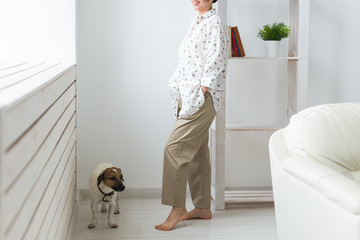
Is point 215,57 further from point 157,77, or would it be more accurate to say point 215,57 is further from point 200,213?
point 200,213

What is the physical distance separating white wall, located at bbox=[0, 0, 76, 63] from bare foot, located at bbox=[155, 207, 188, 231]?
3.78 ft

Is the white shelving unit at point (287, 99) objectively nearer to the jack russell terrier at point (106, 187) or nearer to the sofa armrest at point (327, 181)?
the jack russell terrier at point (106, 187)

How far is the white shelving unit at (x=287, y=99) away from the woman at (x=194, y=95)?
0.23 m

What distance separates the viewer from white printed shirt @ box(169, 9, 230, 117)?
9.60ft

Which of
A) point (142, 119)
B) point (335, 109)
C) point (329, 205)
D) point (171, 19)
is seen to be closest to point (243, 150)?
point (142, 119)

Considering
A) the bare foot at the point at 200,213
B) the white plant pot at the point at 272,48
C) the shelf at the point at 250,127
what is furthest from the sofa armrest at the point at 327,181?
the white plant pot at the point at 272,48

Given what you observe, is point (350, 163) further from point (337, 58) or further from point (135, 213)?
point (337, 58)

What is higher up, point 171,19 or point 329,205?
point 171,19

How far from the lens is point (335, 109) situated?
7.23 ft

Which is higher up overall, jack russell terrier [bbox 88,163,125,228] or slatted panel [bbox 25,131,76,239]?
slatted panel [bbox 25,131,76,239]

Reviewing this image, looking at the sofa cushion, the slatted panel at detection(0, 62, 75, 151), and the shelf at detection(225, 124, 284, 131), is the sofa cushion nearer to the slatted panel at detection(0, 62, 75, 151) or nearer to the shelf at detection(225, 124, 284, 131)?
the slatted panel at detection(0, 62, 75, 151)

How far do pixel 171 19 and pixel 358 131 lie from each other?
1873mm

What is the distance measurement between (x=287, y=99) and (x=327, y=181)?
6.46 feet

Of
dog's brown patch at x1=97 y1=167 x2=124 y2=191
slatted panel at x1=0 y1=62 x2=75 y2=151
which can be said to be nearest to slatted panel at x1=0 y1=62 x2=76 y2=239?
slatted panel at x1=0 y1=62 x2=75 y2=151
